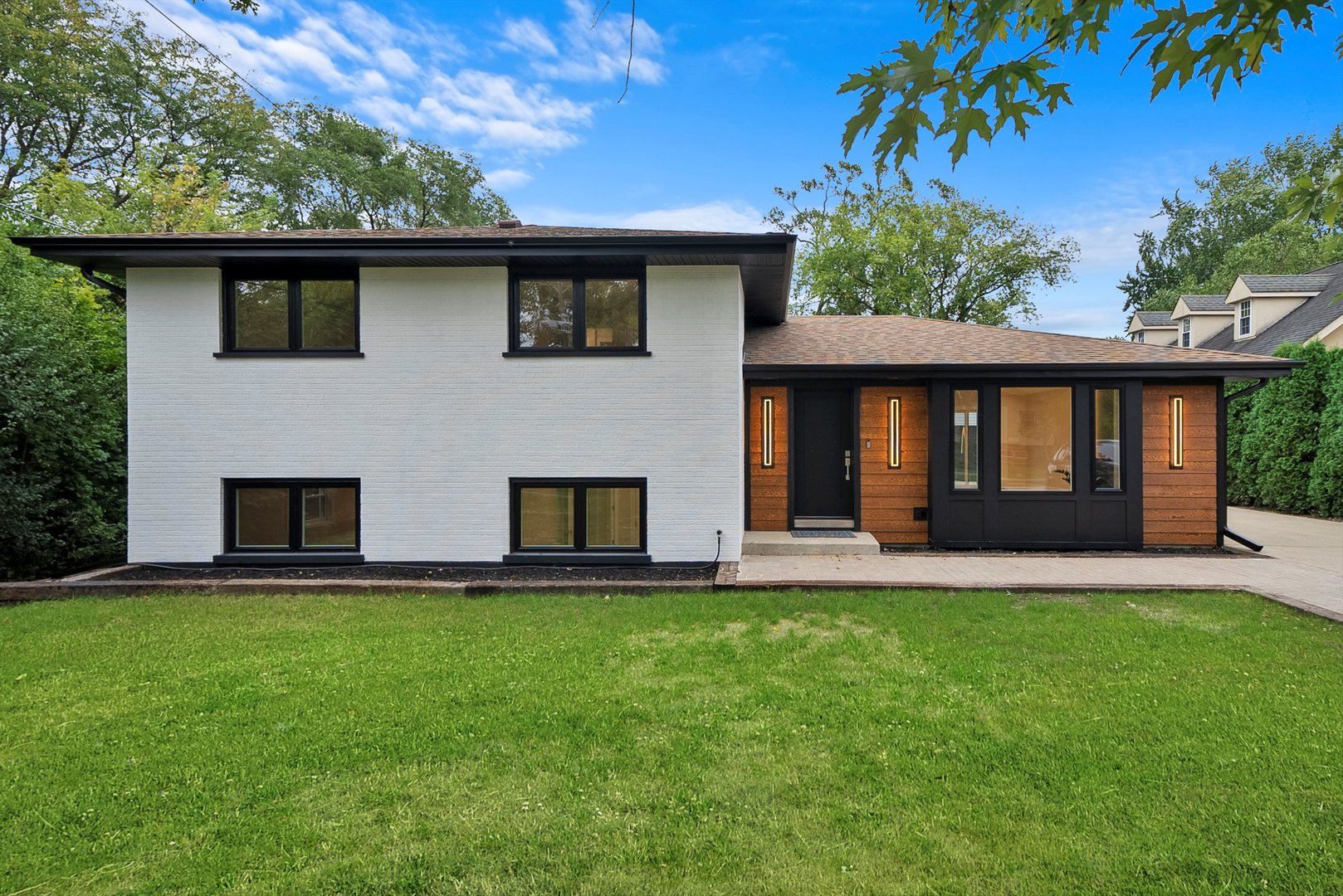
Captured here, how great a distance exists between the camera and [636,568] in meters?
7.66

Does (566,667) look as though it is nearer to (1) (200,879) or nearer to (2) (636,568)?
(1) (200,879)

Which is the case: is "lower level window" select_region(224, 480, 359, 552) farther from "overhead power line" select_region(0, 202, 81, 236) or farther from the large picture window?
"overhead power line" select_region(0, 202, 81, 236)

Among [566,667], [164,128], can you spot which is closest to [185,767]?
[566,667]

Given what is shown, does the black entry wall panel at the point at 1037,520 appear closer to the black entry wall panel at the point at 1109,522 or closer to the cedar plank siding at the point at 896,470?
the black entry wall panel at the point at 1109,522

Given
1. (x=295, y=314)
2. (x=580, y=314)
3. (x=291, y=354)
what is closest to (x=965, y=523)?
(x=580, y=314)

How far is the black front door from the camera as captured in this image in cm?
940

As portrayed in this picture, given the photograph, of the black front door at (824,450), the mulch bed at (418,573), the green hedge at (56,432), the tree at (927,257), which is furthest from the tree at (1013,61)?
the tree at (927,257)

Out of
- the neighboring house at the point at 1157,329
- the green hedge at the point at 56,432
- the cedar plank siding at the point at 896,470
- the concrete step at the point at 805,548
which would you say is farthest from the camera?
the neighboring house at the point at 1157,329

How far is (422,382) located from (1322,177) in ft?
25.6

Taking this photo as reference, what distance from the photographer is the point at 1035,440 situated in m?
8.77

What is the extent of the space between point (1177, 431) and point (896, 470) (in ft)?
12.8

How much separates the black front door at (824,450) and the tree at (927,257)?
1672 cm

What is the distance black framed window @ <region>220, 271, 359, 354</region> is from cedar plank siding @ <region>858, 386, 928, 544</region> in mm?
7247

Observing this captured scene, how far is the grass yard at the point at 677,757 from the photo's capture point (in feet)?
7.49
